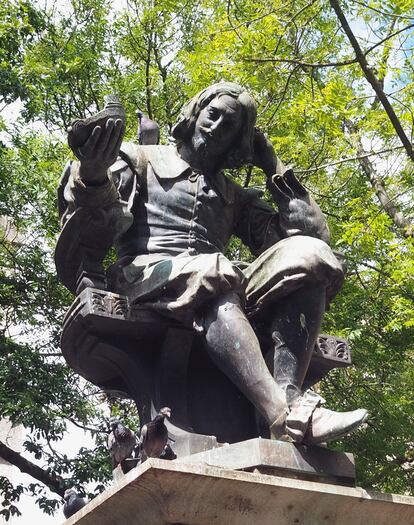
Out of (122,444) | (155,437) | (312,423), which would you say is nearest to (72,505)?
(122,444)

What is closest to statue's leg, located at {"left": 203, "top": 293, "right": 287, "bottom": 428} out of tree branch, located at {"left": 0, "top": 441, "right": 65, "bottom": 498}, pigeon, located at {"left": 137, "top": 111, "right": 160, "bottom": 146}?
pigeon, located at {"left": 137, "top": 111, "right": 160, "bottom": 146}

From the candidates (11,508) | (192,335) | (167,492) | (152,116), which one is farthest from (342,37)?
(167,492)

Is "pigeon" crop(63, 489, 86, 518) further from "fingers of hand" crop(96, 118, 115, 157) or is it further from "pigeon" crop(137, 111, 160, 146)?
"pigeon" crop(137, 111, 160, 146)

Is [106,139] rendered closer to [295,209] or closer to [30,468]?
[295,209]

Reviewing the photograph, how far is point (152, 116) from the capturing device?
1339 cm

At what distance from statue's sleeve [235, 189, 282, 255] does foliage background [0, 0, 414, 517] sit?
16.1 feet

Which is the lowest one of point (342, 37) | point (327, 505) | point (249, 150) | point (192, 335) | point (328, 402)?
point (328, 402)

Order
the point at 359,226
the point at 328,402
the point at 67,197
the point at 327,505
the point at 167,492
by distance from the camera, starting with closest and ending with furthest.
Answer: the point at 167,492, the point at 327,505, the point at 67,197, the point at 359,226, the point at 328,402

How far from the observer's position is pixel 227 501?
11.6 ft

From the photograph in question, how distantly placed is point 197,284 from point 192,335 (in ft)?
1.19

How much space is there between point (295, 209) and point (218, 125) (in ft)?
1.93

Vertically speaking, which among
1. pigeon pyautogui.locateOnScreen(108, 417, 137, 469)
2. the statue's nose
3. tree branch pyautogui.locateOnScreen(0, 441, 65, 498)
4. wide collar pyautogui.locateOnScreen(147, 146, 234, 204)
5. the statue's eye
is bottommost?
tree branch pyautogui.locateOnScreen(0, 441, 65, 498)

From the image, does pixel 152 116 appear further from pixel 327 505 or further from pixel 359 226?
pixel 327 505

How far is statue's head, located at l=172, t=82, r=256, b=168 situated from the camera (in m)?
4.79
